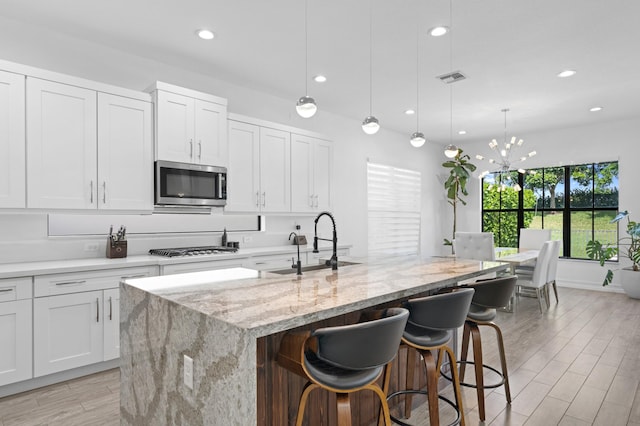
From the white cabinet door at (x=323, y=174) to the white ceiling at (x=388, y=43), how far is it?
2.18 feet

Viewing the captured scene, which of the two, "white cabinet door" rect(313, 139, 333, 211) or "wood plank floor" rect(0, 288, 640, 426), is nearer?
"wood plank floor" rect(0, 288, 640, 426)

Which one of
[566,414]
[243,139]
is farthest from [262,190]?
[566,414]

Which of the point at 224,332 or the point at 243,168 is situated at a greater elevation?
the point at 243,168

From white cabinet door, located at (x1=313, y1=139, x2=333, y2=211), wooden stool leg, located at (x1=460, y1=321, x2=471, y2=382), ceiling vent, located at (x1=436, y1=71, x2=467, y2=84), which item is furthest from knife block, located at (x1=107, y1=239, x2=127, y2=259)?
ceiling vent, located at (x1=436, y1=71, x2=467, y2=84)

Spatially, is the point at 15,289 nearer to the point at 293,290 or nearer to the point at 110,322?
the point at 110,322

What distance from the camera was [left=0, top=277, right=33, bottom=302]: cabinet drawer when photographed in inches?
108

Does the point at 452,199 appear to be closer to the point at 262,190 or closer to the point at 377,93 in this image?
the point at 377,93

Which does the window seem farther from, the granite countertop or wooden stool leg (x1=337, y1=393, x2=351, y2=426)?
wooden stool leg (x1=337, y1=393, x2=351, y2=426)

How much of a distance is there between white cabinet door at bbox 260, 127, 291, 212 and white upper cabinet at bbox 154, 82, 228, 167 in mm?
552

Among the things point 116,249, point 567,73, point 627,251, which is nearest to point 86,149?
point 116,249

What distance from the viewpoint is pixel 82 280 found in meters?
3.06

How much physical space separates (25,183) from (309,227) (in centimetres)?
339

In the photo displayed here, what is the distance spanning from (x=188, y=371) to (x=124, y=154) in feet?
8.24

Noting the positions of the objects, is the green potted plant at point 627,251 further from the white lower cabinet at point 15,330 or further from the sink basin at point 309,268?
the white lower cabinet at point 15,330
